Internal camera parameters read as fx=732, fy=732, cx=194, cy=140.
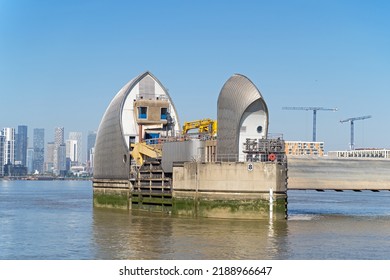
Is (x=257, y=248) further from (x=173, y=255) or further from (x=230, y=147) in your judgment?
(x=230, y=147)

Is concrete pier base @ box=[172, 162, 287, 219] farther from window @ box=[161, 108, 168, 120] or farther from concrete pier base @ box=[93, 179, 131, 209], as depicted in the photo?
window @ box=[161, 108, 168, 120]

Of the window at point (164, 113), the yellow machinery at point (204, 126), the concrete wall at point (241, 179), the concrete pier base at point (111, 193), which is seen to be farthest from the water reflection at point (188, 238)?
the window at point (164, 113)

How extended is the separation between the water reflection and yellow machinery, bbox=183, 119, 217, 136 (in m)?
10.4

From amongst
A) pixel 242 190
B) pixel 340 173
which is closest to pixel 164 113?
pixel 340 173

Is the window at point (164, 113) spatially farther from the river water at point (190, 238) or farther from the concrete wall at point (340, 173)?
the concrete wall at point (340, 173)

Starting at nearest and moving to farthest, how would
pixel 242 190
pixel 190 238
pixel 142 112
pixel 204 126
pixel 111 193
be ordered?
pixel 190 238
pixel 242 190
pixel 204 126
pixel 142 112
pixel 111 193

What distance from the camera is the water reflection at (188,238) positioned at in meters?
33.4

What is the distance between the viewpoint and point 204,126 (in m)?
63.1

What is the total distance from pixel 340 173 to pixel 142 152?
16.7m

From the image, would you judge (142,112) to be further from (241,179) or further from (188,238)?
(188,238)

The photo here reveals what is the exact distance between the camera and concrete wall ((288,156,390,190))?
58188 millimetres

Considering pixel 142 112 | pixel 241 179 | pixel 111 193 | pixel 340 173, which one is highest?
pixel 142 112

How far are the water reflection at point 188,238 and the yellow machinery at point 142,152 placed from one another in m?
7.73
